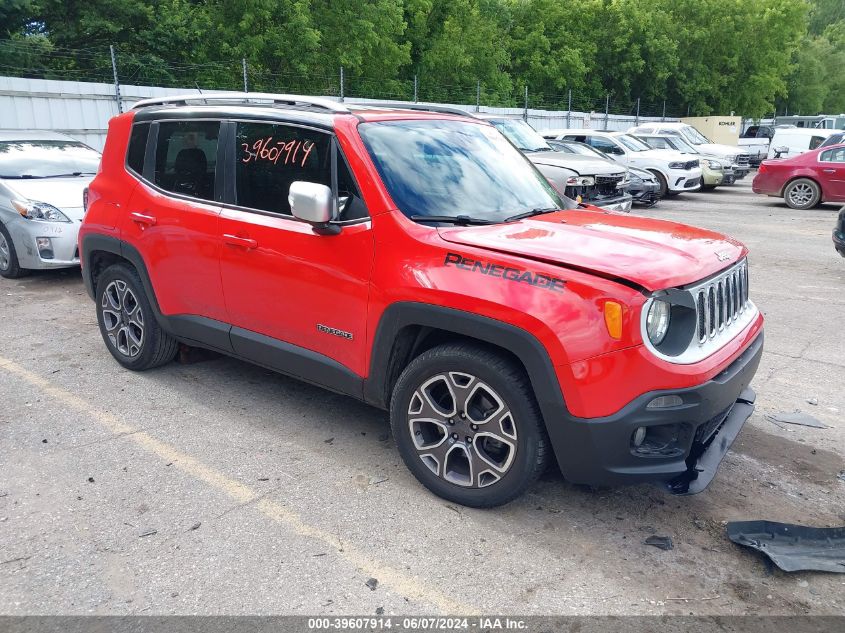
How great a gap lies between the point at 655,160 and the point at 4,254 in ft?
47.6

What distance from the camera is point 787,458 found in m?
4.02

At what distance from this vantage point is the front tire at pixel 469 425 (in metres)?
3.13

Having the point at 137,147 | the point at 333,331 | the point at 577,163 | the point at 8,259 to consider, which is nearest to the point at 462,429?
the point at 333,331

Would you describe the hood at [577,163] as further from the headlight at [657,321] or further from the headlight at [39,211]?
the headlight at [657,321]

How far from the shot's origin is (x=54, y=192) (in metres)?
7.84

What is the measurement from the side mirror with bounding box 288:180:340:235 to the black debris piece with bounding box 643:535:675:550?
2.18 meters

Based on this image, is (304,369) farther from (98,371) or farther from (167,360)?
(98,371)

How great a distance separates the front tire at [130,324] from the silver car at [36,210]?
283cm

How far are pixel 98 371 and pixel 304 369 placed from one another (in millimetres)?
2195

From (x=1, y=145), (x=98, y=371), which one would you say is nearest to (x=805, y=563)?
(x=98, y=371)

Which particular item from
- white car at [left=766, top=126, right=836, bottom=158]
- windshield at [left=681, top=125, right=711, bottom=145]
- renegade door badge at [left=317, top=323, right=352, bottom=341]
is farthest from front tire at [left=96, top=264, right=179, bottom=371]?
white car at [left=766, top=126, right=836, bottom=158]

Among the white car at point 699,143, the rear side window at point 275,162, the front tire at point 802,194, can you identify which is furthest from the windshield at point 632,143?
the rear side window at point 275,162

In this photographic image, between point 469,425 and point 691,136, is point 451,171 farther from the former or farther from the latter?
point 691,136

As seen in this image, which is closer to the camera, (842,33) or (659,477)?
(659,477)
